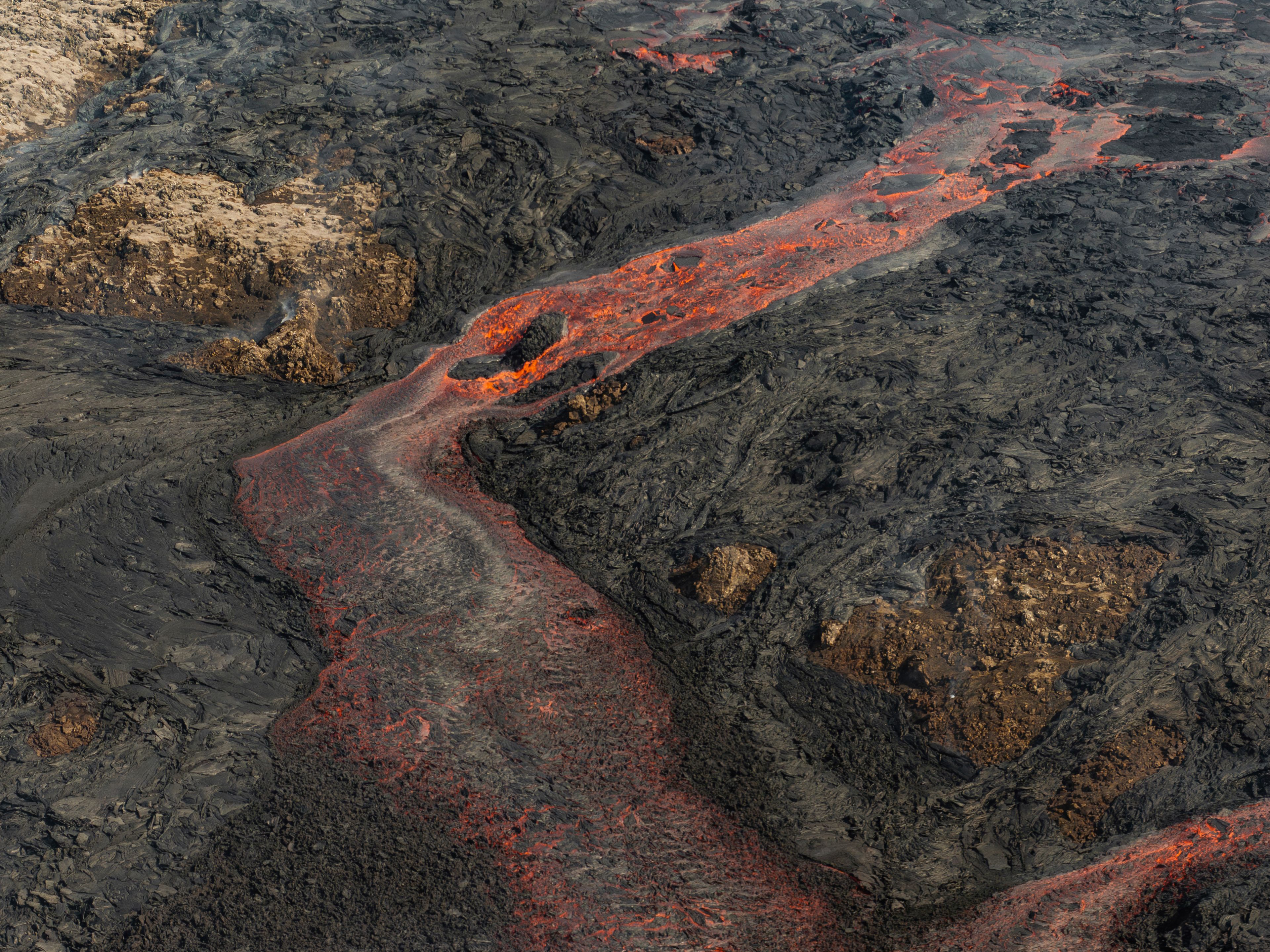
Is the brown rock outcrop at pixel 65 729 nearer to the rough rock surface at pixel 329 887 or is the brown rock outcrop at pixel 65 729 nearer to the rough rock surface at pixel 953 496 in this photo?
the rough rock surface at pixel 329 887

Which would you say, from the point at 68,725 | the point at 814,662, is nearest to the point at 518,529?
the point at 814,662

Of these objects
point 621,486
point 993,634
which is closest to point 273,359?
point 621,486

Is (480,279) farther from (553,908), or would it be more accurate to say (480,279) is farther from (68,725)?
(553,908)

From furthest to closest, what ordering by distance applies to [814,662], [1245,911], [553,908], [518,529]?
[518,529]
[814,662]
[553,908]
[1245,911]

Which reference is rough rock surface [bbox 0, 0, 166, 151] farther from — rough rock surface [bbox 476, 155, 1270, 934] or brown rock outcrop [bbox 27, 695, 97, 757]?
brown rock outcrop [bbox 27, 695, 97, 757]

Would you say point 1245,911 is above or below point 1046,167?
below

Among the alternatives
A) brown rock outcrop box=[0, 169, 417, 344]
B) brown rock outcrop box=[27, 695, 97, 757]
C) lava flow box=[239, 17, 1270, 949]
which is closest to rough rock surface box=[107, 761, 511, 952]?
lava flow box=[239, 17, 1270, 949]

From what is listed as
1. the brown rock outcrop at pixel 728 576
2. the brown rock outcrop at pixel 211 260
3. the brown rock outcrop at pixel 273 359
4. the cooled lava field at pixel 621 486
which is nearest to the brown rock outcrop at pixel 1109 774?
the cooled lava field at pixel 621 486
